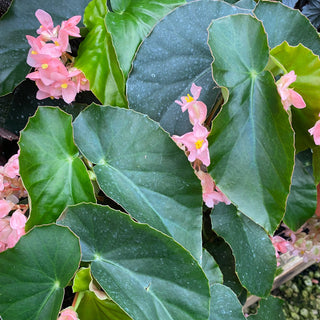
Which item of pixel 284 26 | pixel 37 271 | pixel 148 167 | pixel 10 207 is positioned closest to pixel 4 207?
pixel 10 207

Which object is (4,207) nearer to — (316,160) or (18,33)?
(18,33)

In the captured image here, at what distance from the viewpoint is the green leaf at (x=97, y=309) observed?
639 mm

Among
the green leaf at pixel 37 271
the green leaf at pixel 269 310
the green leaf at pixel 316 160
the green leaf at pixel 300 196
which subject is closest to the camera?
the green leaf at pixel 37 271

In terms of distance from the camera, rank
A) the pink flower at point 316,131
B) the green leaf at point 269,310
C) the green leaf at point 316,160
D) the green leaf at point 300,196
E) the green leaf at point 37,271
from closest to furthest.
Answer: the green leaf at point 37,271, the pink flower at point 316,131, the green leaf at point 316,160, the green leaf at point 300,196, the green leaf at point 269,310

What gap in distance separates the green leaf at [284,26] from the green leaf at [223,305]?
484mm

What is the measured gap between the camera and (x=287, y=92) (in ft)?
2.07

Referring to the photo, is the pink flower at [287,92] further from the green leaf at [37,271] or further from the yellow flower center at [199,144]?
the green leaf at [37,271]

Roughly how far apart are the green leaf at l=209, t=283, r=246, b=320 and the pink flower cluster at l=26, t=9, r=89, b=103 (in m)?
0.47

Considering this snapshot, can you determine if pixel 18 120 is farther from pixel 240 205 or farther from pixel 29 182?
pixel 240 205

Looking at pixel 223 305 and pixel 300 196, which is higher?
pixel 300 196

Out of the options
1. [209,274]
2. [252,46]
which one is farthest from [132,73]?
[209,274]

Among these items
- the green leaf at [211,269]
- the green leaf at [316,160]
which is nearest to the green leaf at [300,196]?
the green leaf at [316,160]

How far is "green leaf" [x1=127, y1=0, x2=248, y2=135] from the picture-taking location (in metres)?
0.70

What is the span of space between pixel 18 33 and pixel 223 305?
0.68 m
